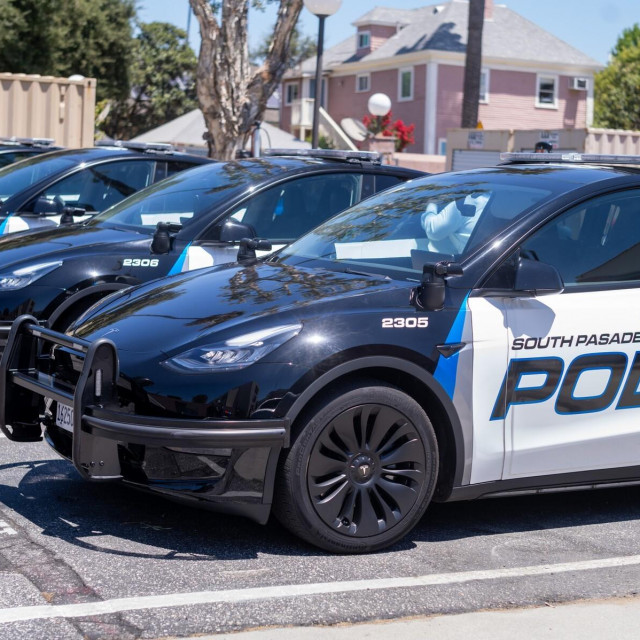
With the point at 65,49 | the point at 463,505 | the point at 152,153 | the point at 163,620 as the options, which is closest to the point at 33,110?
the point at 152,153

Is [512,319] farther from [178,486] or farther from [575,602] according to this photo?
[178,486]

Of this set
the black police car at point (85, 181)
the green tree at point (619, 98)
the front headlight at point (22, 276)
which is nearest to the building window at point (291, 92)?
the green tree at point (619, 98)

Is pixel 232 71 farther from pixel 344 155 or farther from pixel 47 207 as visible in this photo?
pixel 344 155

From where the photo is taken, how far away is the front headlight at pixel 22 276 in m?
7.41

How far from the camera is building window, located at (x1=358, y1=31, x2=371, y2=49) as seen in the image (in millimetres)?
56184

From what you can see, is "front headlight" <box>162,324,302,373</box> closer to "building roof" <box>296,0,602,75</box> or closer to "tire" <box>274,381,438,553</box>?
"tire" <box>274,381,438,553</box>

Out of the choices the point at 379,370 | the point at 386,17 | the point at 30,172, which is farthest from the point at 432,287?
the point at 386,17

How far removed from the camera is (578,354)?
5.03 m

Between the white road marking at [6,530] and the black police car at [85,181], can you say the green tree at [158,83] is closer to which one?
the black police car at [85,181]

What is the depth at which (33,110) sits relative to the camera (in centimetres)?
1836

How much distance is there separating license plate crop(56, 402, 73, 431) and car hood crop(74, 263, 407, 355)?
339 mm

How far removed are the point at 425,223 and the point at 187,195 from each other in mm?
3268

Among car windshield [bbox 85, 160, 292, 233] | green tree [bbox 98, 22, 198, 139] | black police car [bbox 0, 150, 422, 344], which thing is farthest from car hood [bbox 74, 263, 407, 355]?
green tree [bbox 98, 22, 198, 139]

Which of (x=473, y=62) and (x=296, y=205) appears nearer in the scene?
(x=296, y=205)
